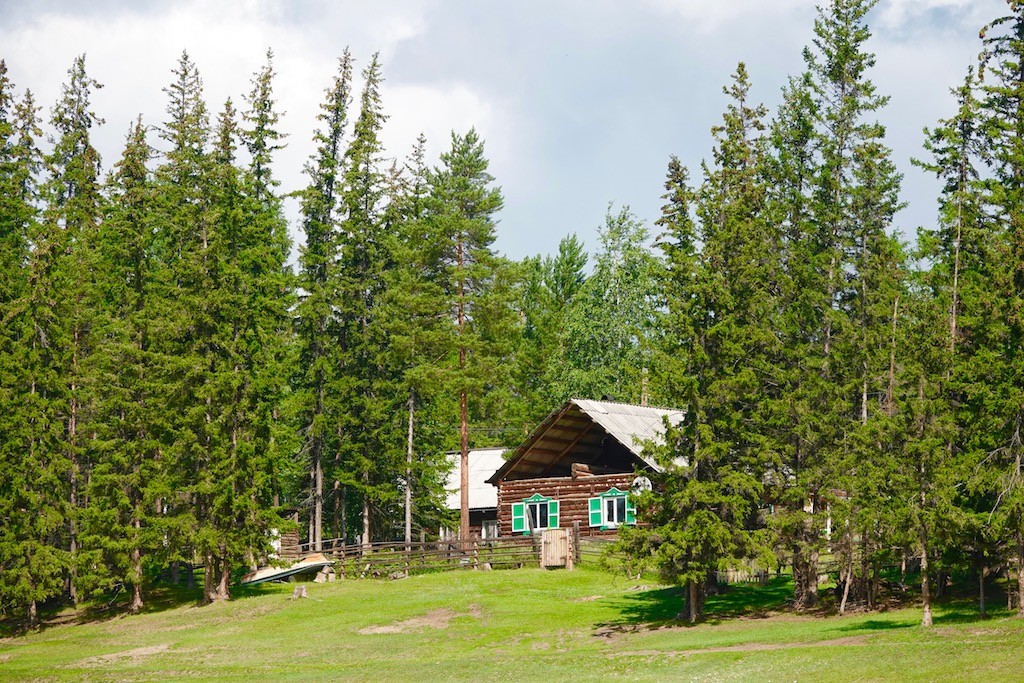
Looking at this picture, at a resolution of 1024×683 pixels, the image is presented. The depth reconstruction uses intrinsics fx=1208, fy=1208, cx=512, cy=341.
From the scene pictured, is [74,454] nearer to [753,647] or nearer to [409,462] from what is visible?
[409,462]

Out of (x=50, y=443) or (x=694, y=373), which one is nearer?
(x=694, y=373)

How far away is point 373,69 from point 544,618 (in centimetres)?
3137

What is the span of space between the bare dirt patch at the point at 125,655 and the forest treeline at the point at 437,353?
6323 millimetres

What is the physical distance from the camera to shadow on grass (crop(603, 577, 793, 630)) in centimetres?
3562

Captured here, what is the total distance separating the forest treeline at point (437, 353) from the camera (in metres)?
32.5

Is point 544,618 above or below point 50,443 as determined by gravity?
below

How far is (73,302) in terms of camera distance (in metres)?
44.4

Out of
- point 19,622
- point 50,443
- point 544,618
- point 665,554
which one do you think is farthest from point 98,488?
point 665,554

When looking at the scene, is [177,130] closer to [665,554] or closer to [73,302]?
[73,302]

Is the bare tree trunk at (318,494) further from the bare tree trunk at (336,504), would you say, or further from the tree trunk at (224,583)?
the tree trunk at (224,583)

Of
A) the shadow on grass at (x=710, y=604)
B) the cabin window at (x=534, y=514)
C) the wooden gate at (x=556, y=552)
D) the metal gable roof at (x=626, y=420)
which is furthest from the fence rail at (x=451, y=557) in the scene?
the shadow on grass at (x=710, y=604)

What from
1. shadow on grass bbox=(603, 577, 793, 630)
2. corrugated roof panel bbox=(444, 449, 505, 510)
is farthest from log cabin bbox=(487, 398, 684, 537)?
shadow on grass bbox=(603, 577, 793, 630)

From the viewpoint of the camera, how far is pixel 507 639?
34.1 m

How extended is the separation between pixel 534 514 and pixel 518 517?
2.78ft
